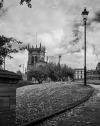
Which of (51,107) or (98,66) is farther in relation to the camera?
(98,66)

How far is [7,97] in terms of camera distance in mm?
6676

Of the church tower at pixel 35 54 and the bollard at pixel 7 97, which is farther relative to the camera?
the church tower at pixel 35 54

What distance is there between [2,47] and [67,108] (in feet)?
17.3

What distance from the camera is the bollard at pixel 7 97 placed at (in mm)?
6492

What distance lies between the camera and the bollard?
21.3ft

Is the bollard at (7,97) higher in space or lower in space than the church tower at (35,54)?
lower

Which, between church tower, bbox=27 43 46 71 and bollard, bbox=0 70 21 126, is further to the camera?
church tower, bbox=27 43 46 71

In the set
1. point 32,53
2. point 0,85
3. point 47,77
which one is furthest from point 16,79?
point 32,53

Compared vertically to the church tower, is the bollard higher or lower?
lower

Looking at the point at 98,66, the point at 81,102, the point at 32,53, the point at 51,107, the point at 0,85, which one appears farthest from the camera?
the point at 32,53

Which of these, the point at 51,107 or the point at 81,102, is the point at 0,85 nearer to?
the point at 51,107

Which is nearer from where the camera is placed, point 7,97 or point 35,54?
point 7,97

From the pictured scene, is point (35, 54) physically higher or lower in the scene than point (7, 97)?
higher

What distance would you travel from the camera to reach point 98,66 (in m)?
118
